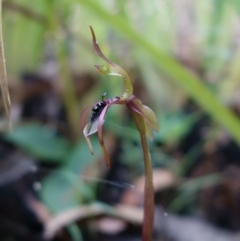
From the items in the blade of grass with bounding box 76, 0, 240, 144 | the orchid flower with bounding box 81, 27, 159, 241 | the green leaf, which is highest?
the orchid flower with bounding box 81, 27, 159, 241

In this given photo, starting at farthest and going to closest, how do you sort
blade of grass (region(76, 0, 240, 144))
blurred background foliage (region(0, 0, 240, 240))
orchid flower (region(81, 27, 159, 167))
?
blurred background foliage (region(0, 0, 240, 240)) → blade of grass (region(76, 0, 240, 144)) → orchid flower (region(81, 27, 159, 167))

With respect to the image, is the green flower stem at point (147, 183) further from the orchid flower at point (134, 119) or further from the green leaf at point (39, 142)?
the green leaf at point (39, 142)

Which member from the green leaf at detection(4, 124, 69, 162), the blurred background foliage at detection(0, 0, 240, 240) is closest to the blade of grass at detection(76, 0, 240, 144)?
the blurred background foliage at detection(0, 0, 240, 240)

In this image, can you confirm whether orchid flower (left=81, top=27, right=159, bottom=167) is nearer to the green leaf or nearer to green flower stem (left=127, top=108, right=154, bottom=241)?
green flower stem (left=127, top=108, right=154, bottom=241)

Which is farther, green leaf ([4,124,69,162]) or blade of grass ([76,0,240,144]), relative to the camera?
green leaf ([4,124,69,162])

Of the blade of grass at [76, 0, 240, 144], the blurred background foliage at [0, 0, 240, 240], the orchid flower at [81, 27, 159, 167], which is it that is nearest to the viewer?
the orchid flower at [81, 27, 159, 167]

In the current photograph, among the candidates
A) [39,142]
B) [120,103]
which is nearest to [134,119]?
[120,103]

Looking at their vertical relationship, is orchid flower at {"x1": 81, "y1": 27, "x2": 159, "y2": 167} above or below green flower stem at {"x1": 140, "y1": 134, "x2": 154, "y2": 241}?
above

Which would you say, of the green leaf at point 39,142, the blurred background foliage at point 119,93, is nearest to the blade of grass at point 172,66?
the blurred background foliage at point 119,93
